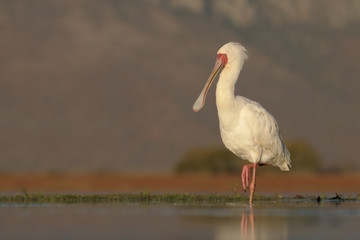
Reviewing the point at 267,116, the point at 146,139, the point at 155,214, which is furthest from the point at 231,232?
the point at 146,139

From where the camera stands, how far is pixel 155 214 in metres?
13.6

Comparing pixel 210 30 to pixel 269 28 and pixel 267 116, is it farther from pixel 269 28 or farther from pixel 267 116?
pixel 267 116

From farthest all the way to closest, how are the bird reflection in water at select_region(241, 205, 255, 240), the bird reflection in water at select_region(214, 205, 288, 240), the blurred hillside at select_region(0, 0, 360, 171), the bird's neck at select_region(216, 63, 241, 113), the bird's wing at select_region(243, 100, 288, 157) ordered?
the blurred hillside at select_region(0, 0, 360, 171)
the bird's wing at select_region(243, 100, 288, 157)
the bird's neck at select_region(216, 63, 241, 113)
the bird reflection in water at select_region(241, 205, 255, 240)
the bird reflection in water at select_region(214, 205, 288, 240)

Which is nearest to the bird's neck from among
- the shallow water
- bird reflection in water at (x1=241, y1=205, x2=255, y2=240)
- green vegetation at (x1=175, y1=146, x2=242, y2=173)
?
the shallow water

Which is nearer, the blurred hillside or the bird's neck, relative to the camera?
the bird's neck

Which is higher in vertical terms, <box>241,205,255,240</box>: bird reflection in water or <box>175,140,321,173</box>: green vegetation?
<box>175,140,321,173</box>: green vegetation

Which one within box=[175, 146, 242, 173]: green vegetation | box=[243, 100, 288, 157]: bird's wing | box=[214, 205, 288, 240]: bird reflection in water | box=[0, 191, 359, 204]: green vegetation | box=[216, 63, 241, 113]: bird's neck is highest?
box=[175, 146, 242, 173]: green vegetation

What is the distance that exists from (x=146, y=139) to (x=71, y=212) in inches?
2043

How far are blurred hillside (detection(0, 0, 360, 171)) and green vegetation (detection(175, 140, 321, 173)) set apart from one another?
18.0 metres

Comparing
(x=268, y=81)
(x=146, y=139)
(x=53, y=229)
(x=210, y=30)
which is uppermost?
(x=210, y=30)

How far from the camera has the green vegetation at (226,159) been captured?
39.2 m

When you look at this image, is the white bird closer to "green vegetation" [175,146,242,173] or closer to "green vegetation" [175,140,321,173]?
"green vegetation" [175,146,242,173]

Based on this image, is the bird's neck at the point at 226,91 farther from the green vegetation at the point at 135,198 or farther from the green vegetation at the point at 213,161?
the green vegetation at the point at 213,161

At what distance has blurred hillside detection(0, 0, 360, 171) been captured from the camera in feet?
211
